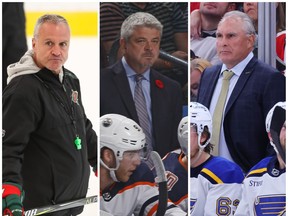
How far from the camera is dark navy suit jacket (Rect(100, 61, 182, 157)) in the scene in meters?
4.49

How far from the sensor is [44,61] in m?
4.29

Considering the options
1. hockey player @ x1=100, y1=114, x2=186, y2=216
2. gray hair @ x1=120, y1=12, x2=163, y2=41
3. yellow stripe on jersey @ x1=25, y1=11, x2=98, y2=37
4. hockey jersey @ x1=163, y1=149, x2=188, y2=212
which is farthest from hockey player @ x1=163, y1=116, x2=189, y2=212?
yellow stripe on jersey @ x1=25, y1=11, x2=98, y2=37

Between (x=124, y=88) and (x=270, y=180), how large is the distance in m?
1.02

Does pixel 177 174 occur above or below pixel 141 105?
below

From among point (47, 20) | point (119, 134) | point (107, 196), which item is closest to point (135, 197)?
point (107, 196)

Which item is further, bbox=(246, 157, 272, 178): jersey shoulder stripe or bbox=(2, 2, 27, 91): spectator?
bbox=(246, 157, 272, 178): jersey shoulder stripe

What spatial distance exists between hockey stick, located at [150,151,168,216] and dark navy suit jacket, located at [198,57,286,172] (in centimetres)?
42

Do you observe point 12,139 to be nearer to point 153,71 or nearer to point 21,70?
point 21,70

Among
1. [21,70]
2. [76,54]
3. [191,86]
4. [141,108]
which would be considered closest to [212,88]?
[191,86]

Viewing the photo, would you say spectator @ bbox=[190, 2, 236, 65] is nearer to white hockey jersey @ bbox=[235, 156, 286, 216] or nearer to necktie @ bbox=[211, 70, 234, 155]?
necktie @ bbox=[211, 70, 234, 155]

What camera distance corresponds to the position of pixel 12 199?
13.6 feet

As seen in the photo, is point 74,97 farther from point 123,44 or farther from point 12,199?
point 12,199

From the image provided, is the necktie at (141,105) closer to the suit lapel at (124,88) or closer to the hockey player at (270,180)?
the suit lapel at (124,88)

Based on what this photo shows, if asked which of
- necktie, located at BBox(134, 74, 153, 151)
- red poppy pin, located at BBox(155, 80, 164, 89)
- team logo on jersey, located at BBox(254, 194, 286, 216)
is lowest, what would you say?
team logo on jersey, located at BBox(254, 194, 286, 216)
